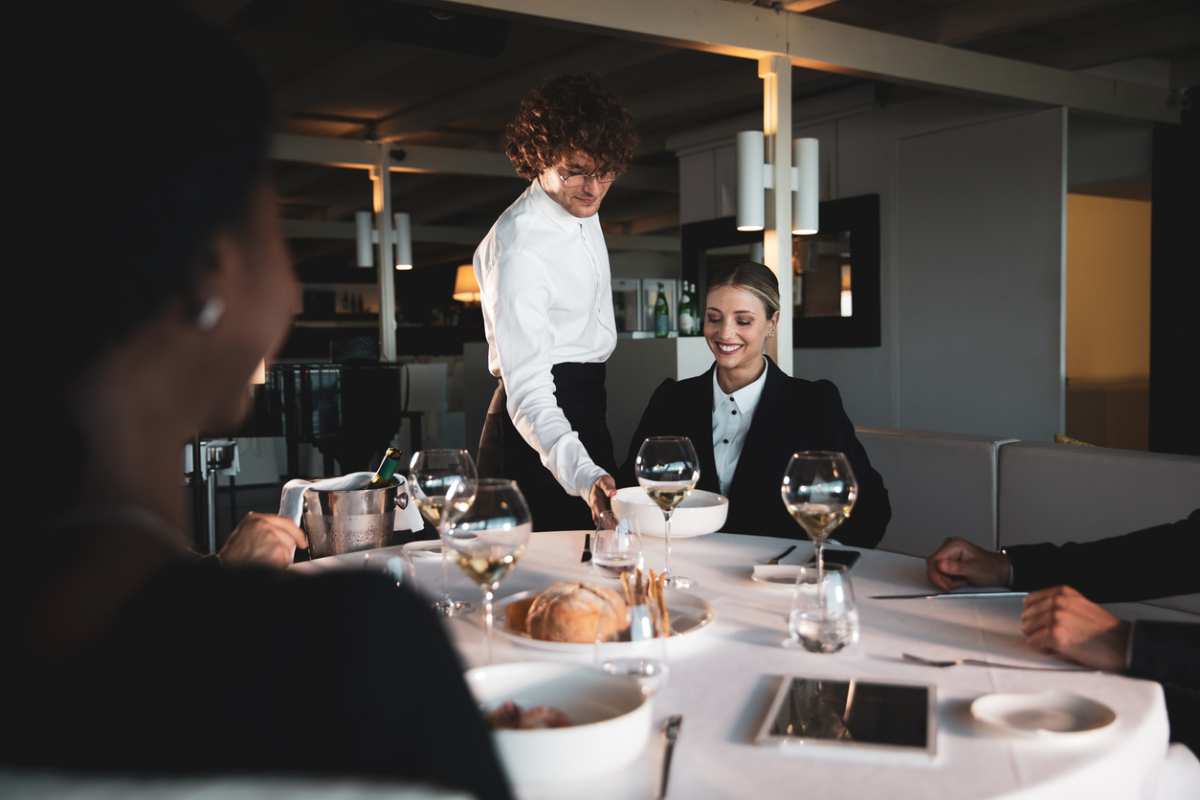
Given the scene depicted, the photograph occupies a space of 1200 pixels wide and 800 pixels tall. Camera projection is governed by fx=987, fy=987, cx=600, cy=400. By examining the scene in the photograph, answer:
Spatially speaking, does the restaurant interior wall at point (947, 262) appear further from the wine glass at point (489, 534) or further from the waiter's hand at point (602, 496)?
the wine glass at point (489, 534)

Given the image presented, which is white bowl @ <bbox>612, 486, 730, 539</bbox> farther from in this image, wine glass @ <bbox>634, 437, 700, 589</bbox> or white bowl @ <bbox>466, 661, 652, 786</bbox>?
white bowl @ <bbox>466, 661, 652, 786</bbox>

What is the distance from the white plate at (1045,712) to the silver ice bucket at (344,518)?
1227 millimetres

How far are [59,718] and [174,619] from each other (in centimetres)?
6

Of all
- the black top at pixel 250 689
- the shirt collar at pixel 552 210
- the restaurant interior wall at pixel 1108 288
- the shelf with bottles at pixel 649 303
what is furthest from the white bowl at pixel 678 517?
the restaurant interior wall at pixel 1108 288

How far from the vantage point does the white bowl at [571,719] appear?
2.87 ft

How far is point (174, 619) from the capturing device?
46cm

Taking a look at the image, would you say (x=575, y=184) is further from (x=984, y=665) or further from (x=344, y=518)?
(x=984, y=665)

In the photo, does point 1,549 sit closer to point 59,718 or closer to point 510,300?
point 59,718

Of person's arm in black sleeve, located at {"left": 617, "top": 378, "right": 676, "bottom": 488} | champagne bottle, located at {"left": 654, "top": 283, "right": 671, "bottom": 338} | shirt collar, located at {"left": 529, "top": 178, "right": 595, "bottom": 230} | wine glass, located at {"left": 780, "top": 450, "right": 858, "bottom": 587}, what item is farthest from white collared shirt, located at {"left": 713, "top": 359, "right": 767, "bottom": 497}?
champagne bottle, located at {"left": 654, "top": 283, "right": 671, "bottom": 338}

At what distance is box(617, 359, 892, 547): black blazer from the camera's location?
2477 millimetres

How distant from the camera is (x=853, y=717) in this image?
103 cm

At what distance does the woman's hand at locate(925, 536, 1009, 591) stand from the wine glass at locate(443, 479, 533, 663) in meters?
0.74

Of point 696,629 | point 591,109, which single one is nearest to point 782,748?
point 696,629

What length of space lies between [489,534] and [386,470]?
795mm
